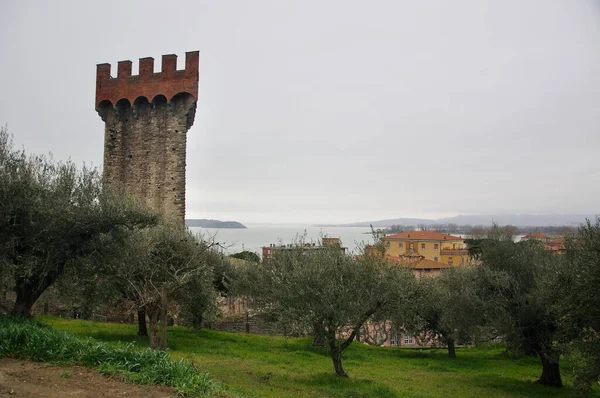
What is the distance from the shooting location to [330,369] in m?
17.1

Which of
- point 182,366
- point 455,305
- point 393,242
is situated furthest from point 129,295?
point 393,242

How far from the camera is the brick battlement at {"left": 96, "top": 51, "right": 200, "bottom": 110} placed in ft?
→ 75.9

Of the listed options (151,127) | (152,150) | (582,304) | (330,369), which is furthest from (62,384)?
(151,127)

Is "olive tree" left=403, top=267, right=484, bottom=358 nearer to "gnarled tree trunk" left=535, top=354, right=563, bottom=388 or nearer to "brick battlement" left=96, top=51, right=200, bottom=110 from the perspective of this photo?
"gnarled tree trunk" left=535, top=354, right=563, bottom=388

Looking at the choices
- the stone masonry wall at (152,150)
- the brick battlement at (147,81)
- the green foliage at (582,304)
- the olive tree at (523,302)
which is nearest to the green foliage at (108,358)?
the green foliage at (582,304)

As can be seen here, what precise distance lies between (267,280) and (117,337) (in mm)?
7259

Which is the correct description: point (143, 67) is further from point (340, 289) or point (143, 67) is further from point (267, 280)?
point (340, 289)

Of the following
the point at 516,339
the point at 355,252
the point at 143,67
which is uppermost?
the point at 143,67

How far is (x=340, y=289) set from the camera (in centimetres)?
1373

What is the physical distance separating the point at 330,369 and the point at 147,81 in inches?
701

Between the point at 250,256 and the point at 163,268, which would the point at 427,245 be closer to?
the point at 250,256

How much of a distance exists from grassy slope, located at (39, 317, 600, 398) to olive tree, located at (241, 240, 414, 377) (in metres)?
1.86

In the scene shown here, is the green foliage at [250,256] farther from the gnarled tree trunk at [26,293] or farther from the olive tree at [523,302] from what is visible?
the gnarled tree trunk at [26,293]

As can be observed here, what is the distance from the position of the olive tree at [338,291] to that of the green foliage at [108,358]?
238 inches
